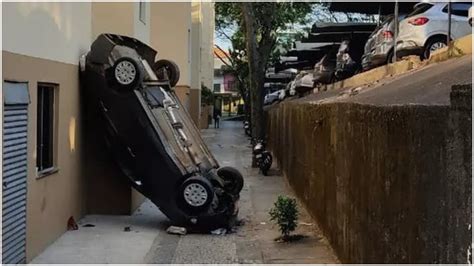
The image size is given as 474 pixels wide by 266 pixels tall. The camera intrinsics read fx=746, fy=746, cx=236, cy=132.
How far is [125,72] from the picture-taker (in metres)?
10.8

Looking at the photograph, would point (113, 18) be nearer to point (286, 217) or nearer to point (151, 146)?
point (151, 146)

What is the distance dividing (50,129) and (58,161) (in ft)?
1.59

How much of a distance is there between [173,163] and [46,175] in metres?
1.99

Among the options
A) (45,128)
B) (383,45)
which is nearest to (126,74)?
(45,128)

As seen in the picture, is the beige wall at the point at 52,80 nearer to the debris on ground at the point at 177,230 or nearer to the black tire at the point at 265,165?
the debris on ground at the point at 177,230

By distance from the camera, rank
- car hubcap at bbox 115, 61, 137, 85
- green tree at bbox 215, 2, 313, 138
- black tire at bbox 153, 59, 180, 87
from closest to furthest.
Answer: car hubcap at bbox 115, 61, 137, 85 < black tire at bbox 153, 59, 180, 87 < green tree at bbox 215, 2, 313, 138

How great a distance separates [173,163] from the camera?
10562mm

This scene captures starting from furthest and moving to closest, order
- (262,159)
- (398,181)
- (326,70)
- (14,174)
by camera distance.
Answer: (326,70) → (262,159) → (14,174) → (398,181)

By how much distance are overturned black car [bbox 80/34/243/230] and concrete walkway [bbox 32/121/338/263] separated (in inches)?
17.2

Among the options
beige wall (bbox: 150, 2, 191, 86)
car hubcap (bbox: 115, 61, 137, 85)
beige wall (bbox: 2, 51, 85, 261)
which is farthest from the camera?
beige wall (bbox: 150, 2, 191, 86)

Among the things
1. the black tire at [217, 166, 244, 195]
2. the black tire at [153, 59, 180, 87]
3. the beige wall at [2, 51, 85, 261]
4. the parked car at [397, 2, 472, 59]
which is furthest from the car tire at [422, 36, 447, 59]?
the beige wall at [2, 51, 85, 261]

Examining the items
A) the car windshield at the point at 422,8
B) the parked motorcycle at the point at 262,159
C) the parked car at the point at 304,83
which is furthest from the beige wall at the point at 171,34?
the car windshield at the point at 422,8

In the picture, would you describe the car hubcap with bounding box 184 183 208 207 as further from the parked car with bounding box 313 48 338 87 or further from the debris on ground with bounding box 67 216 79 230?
the parked car with bounding box 313 48 338 87

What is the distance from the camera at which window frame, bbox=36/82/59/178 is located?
914 centimetres
